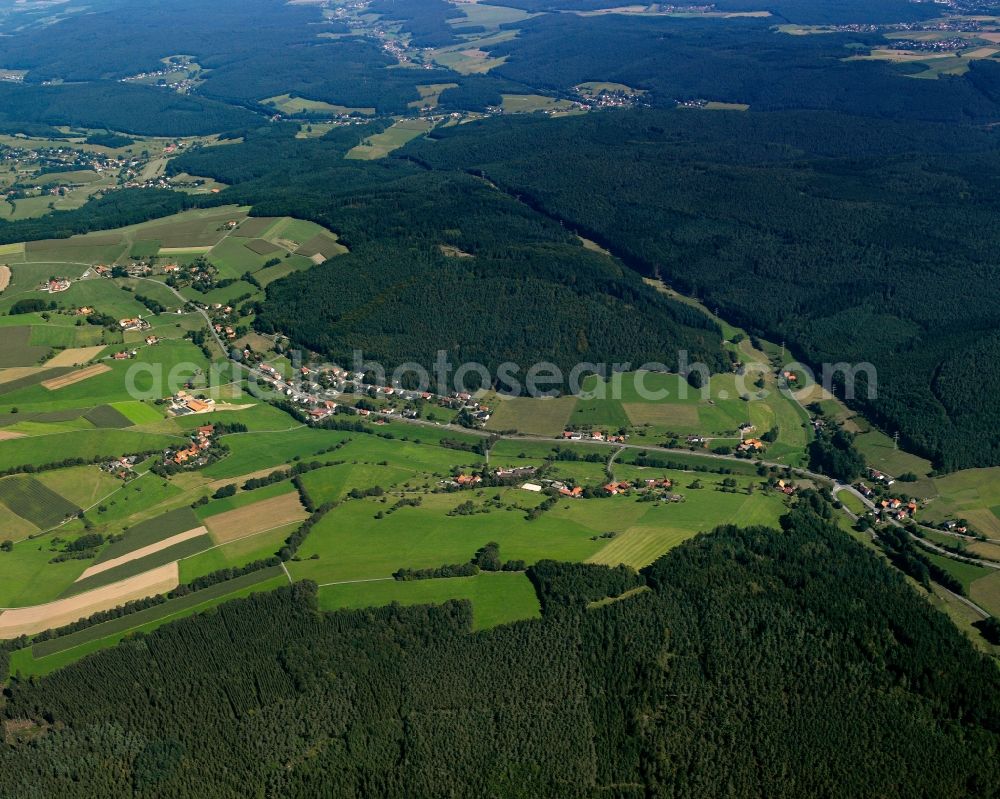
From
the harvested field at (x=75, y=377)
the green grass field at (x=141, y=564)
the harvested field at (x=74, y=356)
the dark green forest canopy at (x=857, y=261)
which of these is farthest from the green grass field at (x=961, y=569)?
the harvested field at (x=74, y=356)

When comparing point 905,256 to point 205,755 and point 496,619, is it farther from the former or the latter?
point 205,755

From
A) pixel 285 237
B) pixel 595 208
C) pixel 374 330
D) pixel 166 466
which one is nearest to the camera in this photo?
pixel 166 466

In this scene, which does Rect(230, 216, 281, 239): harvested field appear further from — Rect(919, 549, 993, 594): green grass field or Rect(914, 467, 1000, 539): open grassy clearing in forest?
Rect(919, 549, 993, 594): green grass field

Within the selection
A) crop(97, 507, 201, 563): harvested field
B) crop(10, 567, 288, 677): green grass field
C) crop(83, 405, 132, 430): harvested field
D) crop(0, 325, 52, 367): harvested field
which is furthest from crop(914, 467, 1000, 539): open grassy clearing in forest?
crop(0, 325, 52, 367): harvested field

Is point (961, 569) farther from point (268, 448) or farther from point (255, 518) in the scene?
point (268, 448)

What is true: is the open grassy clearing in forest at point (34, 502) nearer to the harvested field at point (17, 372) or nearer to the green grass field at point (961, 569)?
the harvested field at point (17, 372)

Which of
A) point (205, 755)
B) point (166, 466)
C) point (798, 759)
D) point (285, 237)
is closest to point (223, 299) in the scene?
point (285, 237)
